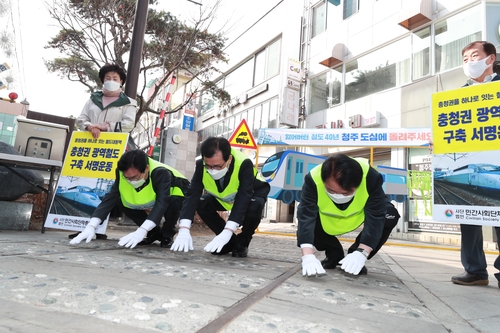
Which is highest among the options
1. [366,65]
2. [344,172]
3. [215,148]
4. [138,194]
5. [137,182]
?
[366,65]

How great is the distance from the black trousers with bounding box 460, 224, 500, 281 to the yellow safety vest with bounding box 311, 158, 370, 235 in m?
0.81

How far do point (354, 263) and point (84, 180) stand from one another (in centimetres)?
296

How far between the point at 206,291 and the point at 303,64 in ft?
44.7

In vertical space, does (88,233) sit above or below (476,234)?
below

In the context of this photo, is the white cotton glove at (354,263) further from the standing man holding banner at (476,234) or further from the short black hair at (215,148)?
the short black hair at (215,148)

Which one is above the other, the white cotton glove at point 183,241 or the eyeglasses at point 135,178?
the eyeglasses at point 135,178

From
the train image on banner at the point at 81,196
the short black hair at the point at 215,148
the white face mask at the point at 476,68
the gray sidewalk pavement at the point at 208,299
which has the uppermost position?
the white face mask at the point at 476,68

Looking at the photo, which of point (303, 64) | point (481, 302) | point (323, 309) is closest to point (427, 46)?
point (303, 64)

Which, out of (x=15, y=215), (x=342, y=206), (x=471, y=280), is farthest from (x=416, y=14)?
(x=15, y=215)

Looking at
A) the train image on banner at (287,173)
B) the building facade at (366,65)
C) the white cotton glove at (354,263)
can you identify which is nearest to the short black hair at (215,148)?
the white cotton glove at (354,263)

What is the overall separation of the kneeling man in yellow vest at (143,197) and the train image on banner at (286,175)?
13.6ft

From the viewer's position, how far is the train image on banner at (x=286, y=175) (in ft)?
25.0

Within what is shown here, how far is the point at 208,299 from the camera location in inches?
57.6

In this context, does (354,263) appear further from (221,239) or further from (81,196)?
(81,196)
